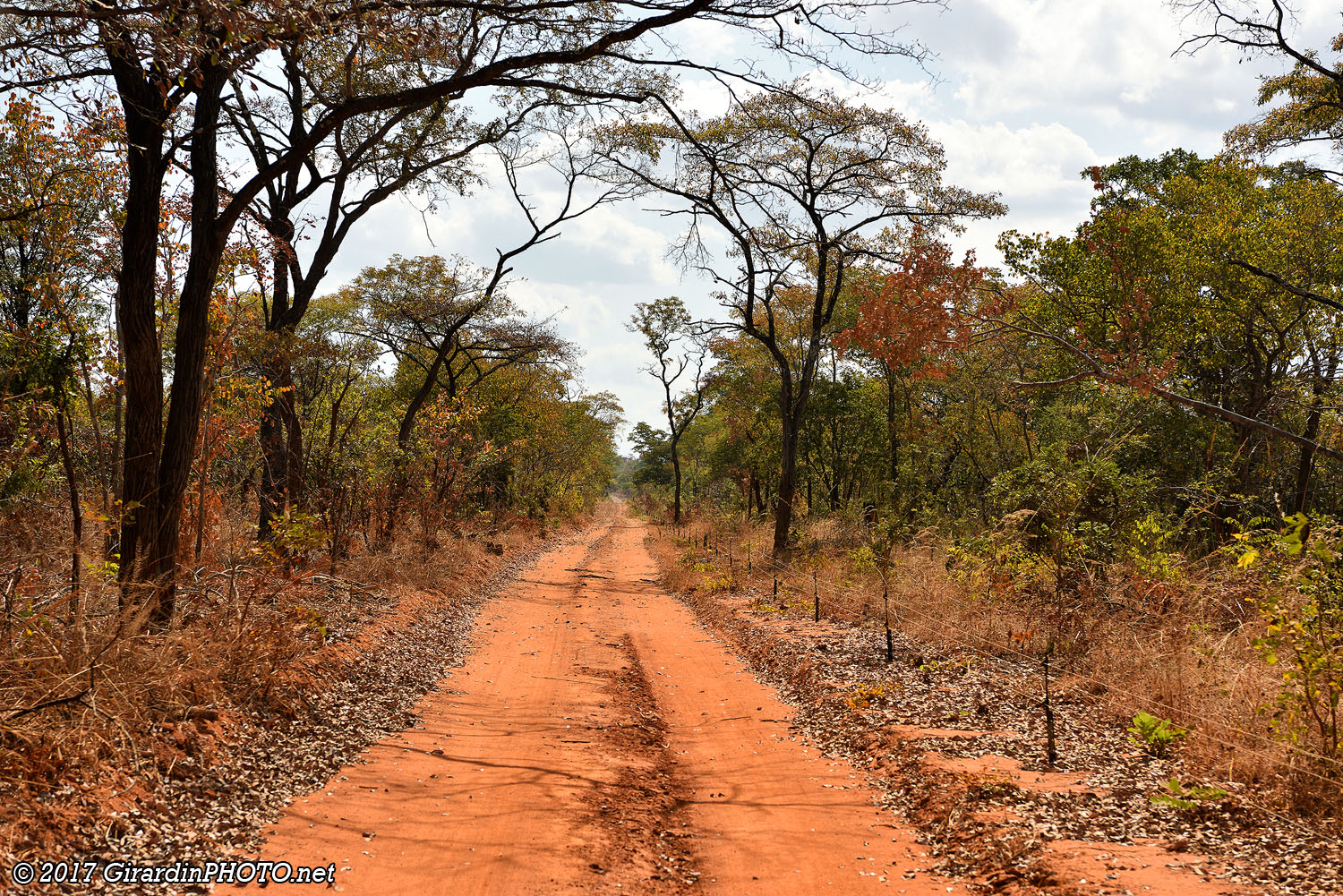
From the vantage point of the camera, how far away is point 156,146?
589 cm

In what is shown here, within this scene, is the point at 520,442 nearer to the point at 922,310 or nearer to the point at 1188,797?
the point at 922,310

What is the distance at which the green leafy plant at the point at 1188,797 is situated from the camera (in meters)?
4.26

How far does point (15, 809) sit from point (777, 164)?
15.4 m

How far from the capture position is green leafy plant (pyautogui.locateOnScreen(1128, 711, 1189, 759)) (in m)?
5.06

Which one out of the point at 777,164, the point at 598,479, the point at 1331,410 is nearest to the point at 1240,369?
the point at 1331,410

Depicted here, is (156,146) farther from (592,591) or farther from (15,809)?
(592,591)

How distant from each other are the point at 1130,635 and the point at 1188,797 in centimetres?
289

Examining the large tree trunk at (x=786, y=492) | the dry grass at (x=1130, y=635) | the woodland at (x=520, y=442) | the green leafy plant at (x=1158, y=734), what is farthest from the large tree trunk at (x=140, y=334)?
the large tree trunk at (x=786, y=492)

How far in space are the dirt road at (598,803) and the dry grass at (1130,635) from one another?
81.4 inches

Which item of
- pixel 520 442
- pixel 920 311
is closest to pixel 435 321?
pixel 520 442

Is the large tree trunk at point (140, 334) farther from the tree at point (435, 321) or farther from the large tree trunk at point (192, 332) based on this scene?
the tree at point (435, 321)

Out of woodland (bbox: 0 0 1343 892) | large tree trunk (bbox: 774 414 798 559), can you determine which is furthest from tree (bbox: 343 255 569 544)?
large tree trunk (bbox: 774 414 798 559)

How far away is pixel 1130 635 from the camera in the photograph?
701 centimetres

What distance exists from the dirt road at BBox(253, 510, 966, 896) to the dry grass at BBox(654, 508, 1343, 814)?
6.79ft
